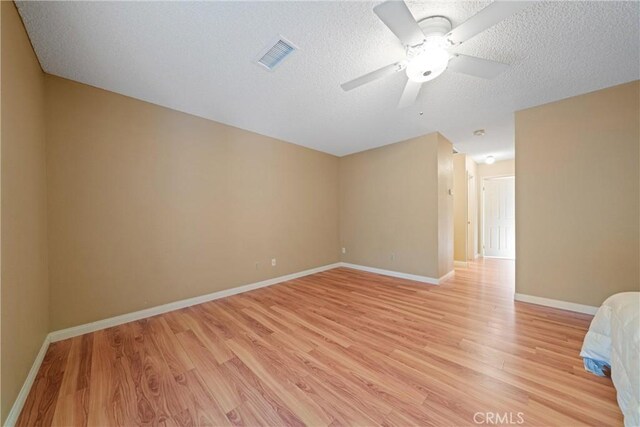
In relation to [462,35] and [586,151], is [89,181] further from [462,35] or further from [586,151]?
[586,151]

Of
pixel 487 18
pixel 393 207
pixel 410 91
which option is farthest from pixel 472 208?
pixel 487 18

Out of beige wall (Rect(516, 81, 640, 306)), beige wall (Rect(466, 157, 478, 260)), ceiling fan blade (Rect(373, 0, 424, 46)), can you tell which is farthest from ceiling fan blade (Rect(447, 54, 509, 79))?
beige wall (Rect(466, 157, 478, 260))

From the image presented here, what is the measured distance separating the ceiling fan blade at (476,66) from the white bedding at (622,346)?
5.74 feet

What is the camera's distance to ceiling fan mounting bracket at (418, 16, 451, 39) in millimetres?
1482

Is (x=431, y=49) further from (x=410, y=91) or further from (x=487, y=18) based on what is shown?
(x=410, y=91)

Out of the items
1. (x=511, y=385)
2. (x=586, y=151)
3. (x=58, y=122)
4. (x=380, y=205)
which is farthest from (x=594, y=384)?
(x=58, y=122)

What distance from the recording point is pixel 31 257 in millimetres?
1600

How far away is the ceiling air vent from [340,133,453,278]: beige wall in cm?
277

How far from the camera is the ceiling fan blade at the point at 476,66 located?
154 cm

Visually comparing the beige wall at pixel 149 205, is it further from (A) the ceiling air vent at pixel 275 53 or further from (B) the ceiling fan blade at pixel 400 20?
(B) the ceiling fan blade at pixel 400 20

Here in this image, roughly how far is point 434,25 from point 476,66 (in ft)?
1.47

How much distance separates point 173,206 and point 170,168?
0.47 m

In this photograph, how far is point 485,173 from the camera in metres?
5.66

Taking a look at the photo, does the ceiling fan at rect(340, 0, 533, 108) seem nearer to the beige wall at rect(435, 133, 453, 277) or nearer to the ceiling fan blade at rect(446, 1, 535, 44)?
the ceiling fan blade at rect(446, 1, 535, 44)
